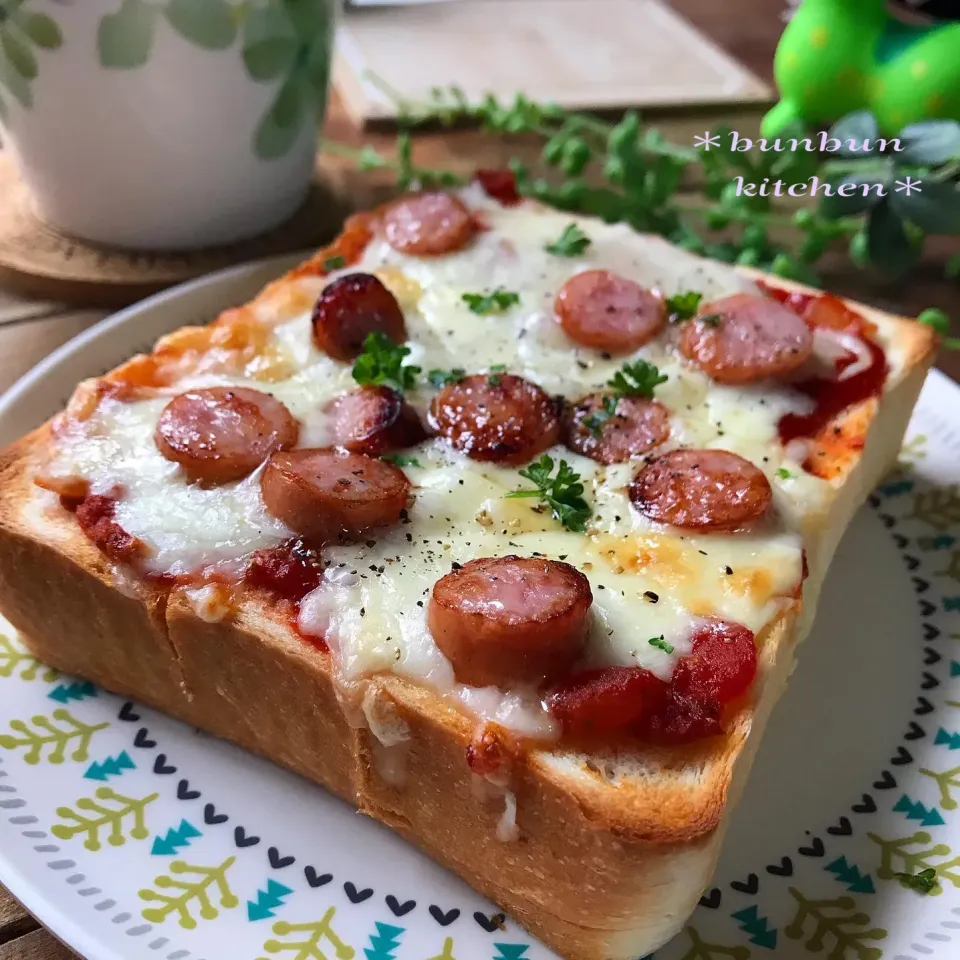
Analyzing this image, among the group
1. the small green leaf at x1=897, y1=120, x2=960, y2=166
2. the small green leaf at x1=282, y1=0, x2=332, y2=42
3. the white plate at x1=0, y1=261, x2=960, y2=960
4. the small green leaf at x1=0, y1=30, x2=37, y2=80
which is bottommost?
the white plate at x1=0, y1=261, x2=960, y2=960

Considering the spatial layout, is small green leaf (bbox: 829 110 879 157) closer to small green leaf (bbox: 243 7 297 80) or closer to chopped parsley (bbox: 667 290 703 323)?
chopped parsley (bbox: 667 290 703 323)

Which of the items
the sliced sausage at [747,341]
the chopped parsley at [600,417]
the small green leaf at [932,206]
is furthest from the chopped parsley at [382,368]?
the small green leaf at [932,206]

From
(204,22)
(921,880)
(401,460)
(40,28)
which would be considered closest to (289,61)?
(204,22)

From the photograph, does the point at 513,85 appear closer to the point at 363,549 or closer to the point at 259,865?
the point at 363,549

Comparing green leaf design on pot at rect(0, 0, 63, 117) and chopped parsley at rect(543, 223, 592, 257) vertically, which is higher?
green leaf design on pot at rect(0, 0, 63, 117)

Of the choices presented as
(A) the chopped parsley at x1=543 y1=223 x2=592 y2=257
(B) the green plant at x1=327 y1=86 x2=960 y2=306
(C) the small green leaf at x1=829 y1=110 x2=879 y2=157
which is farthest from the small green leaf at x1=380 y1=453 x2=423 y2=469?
(C) the small green leaf at x1=829 y1=110 x2=879 y2=157
